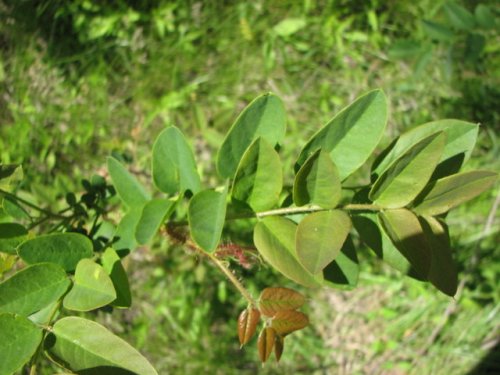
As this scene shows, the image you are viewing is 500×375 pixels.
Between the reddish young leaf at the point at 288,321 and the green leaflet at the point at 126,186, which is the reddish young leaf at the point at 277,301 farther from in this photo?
the green leaflet at the point at 126,186

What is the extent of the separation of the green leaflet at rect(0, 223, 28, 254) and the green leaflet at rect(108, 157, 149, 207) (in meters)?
0.19

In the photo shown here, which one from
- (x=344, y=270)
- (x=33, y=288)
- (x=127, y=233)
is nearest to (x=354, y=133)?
(x=344, y=270)

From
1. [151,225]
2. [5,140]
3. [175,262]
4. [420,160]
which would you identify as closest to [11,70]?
[5,140]

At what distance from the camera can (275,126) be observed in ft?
2.92

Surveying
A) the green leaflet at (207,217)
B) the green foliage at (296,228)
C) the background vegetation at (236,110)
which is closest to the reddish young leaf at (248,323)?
the green foliage at (296,228)

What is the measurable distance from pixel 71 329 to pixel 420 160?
1.89 feet

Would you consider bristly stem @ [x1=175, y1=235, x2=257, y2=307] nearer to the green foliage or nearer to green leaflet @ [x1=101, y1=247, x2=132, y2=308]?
the green foliage

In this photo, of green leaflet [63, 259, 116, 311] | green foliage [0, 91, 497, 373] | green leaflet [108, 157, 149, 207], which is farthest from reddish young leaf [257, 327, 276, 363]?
green leaflet [108, 157, 149, 207]

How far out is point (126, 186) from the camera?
1045mm

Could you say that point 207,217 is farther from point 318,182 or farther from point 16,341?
point 16,341

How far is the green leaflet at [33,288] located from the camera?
0.80 m

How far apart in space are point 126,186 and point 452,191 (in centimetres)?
60

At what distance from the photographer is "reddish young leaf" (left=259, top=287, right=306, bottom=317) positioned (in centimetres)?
85

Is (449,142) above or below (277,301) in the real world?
above
